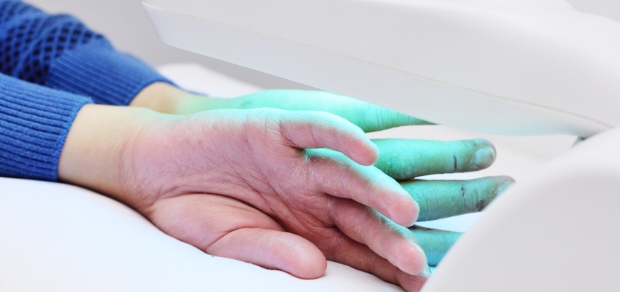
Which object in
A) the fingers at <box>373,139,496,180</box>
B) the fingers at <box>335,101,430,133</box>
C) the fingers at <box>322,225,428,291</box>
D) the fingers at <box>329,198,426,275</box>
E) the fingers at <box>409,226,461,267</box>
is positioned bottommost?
the fingers at <box>322,225,428,291</box>

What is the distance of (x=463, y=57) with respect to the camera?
0.28m

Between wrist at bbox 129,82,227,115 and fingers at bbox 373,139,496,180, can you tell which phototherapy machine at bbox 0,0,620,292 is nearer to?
fingers at bbox 373,139,496,180

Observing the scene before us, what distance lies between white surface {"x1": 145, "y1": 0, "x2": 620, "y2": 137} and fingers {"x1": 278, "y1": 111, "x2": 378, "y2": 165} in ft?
0.11

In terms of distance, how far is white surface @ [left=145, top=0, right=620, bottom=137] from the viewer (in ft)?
0.88

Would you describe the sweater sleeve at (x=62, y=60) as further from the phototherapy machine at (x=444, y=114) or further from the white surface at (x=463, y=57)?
the white surface at (x=463, y=57)

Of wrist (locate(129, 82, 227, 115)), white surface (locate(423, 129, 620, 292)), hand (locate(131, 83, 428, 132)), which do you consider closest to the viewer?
white surface (locate(423, 129, 620, 292))

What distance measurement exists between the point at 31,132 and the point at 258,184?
0.71ft

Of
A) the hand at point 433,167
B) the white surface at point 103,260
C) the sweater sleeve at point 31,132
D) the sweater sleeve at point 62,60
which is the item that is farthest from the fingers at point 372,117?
the sweater sleeve at point 62,60

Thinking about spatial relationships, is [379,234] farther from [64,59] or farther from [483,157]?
[64,59]

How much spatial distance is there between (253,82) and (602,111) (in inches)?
35.5

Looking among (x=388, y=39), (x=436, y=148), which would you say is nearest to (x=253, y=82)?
(x=436, y=148)

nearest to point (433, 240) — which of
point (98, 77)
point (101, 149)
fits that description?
point (101, 149)

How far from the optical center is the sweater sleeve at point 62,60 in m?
0.72

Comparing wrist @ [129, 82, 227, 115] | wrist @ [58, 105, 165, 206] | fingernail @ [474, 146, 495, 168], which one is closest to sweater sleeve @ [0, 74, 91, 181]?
wrist @ [58, 105, 165, 206]
